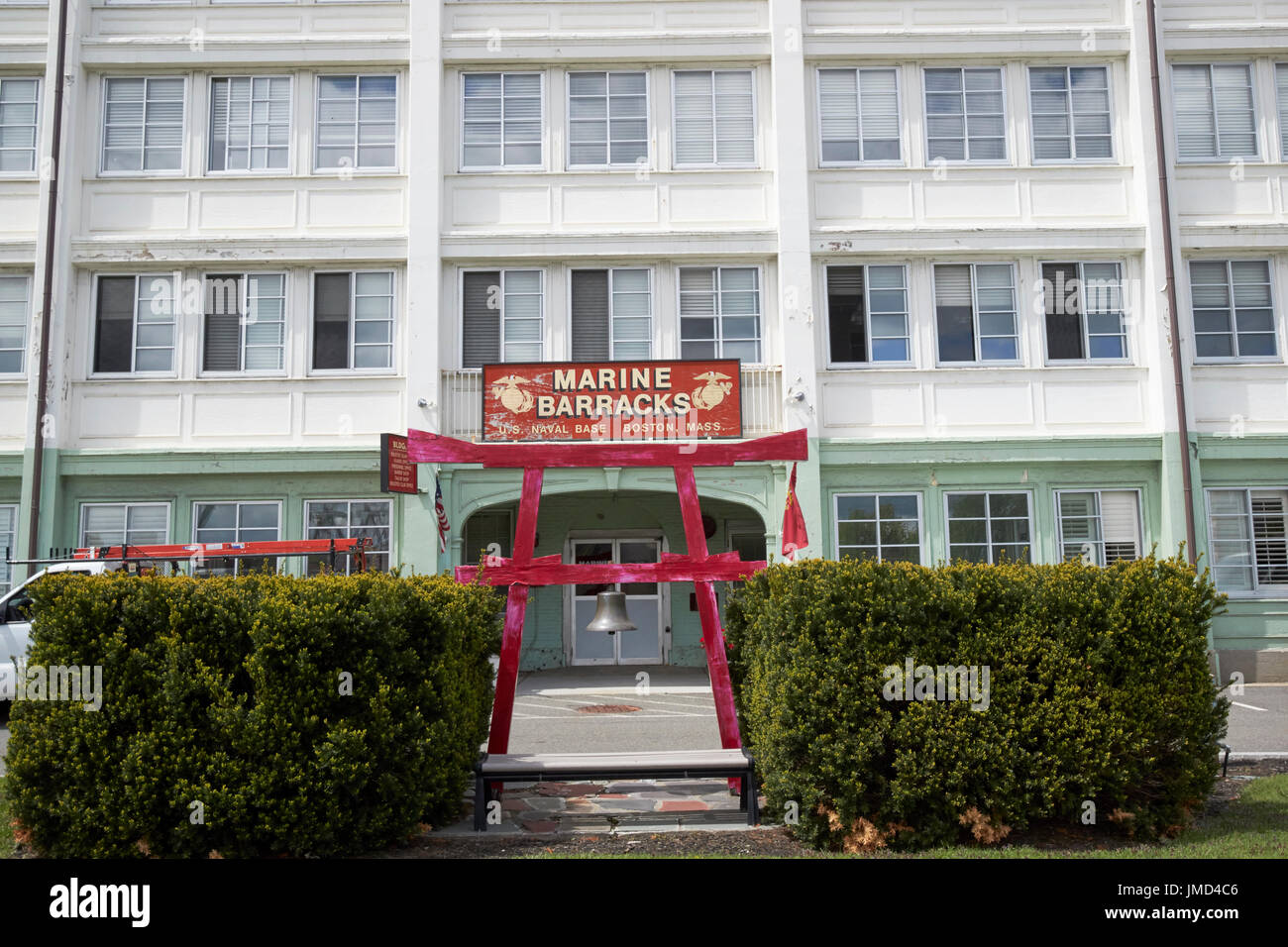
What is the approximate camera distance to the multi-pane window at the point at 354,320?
53.1ft

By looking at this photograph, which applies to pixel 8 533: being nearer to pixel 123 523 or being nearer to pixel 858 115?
pixel 123 523

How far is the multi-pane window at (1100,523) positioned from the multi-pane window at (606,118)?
28.6 ft

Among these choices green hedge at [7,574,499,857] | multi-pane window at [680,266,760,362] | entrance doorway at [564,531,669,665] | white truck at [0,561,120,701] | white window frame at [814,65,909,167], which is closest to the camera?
green hedge at [7,574,499,857]

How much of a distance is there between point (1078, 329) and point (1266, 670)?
5853 millimetres

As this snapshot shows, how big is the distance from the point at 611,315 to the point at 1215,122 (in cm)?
1025

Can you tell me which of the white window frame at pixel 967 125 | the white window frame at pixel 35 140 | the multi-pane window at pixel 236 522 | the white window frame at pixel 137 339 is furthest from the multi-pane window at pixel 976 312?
the white window frame at pixel 35 140

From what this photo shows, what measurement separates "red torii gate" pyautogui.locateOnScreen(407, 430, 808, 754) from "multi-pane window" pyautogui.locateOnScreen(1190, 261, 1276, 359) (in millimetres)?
11455

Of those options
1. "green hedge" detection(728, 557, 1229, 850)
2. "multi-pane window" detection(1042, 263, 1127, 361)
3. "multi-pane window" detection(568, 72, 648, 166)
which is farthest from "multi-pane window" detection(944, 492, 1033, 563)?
"green hedge" detection(728, 557, 1229, 850)

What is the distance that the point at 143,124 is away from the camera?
16578 mm

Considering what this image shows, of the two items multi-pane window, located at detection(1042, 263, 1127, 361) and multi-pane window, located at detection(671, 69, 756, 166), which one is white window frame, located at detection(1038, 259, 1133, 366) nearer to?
multi-pane window, located at detection(1042, 263, 1127, 361)

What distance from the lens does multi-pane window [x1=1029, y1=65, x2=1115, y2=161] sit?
16.6 meters

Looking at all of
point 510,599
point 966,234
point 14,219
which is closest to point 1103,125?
point 966,234

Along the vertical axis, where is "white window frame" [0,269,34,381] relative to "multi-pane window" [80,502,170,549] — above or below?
above

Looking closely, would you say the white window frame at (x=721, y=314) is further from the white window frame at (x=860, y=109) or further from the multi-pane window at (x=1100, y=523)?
the multi-pane window at (x=1100, y=523)
